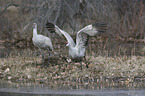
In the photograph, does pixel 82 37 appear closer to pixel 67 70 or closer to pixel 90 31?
pixel 90 31

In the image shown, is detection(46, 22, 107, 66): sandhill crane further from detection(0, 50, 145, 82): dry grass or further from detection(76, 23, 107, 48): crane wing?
detection(0, 50, 145, 82): dry grass

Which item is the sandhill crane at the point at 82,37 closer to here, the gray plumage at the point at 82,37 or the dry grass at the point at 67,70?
the gray plumage at the point at 82,37

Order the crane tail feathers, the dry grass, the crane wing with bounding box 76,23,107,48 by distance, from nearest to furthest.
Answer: the dry grass
the crane wing with bounding box 76,23,107,48
the crane tail feathers

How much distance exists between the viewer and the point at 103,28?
12086mm

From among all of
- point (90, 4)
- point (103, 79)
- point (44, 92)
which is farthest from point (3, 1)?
point (44, 92)

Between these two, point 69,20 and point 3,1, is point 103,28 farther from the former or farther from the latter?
point 3,1

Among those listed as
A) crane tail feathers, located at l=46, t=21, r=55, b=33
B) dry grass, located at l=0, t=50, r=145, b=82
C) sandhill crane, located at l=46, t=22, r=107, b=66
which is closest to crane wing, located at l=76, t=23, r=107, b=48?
sandhill crane, located at l=46, t=22, r=107, b=66

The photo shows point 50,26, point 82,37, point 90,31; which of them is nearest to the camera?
point 90,31

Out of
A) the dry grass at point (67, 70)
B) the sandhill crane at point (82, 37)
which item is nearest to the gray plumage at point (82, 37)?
the sandhill crane at point (82, 37)

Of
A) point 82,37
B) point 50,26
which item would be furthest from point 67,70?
point 50,26

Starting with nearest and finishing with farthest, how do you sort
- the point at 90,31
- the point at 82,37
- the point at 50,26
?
the point at 90,31 → the point at 82,37 → the point at 50,26

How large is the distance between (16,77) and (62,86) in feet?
7.80

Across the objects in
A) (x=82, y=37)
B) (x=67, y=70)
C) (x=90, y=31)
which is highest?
(x=90, y=31)

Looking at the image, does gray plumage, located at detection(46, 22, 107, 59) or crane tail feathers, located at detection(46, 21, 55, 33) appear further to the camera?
crane tail feathers, located at detection(46, 21, 55, 33)
